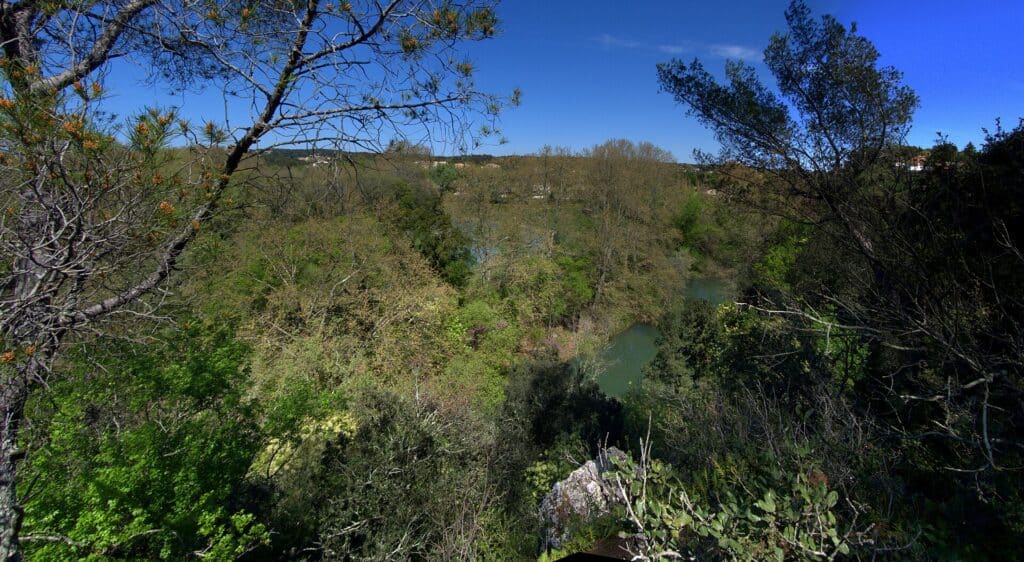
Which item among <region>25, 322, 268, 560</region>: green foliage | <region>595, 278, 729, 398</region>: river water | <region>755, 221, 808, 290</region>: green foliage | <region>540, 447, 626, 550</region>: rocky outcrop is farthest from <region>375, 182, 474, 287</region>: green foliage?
<region>25, 322, 268, 560</region>: green foliage

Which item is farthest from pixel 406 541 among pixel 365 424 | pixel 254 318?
pixel 254 318

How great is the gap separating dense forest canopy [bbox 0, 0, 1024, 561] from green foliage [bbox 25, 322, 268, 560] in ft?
0.10

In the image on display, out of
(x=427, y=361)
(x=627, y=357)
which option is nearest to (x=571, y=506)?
(x=427, y=361)

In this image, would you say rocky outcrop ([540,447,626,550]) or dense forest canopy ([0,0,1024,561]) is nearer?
dense forest canopy ([0,0,1024,561])

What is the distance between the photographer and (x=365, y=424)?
21.2 feet

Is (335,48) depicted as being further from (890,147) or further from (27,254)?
(890,147)

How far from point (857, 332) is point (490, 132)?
14.3 ft

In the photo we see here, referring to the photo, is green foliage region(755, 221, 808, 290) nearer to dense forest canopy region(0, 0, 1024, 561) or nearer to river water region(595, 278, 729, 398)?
river water region(595, 278, 729, 398)

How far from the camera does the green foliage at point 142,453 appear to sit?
A: 2920 mm

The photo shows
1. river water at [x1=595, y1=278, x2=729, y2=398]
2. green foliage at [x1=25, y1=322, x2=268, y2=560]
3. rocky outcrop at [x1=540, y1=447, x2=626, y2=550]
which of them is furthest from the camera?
river water at [x1=595, y1=278, x2=729, y2=398]

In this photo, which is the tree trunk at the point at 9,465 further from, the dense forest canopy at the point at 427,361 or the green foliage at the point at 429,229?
the green foliage at the point at 429,229

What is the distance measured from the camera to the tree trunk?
6.25ft

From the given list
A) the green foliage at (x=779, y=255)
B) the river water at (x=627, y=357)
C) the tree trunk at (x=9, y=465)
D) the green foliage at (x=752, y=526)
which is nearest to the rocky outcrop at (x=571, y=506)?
the green foliage at (x=752, y=526)

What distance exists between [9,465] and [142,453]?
1582mm
